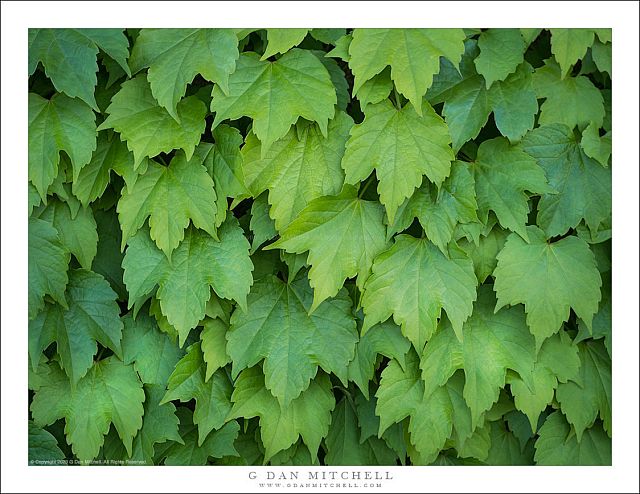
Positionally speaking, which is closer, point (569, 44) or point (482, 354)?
point (569, 44)

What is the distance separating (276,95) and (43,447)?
0.85 m

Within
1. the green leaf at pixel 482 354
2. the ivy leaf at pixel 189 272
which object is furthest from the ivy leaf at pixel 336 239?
the green leaf at pixel 482 354

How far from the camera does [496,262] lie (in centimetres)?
132

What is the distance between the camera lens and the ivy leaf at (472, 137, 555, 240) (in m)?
1.27

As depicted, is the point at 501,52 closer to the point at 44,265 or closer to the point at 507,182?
the point at 507,182

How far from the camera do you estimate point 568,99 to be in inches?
51.3

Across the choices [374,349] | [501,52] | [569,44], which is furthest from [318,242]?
[569,44]

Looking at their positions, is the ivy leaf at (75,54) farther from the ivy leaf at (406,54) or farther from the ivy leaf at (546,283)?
the ivy leaf at (546,283)

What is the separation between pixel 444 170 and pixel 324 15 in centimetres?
35

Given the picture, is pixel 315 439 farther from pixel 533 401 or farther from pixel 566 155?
pixel 566 155

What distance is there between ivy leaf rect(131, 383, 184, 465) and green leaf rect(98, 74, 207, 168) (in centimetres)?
50

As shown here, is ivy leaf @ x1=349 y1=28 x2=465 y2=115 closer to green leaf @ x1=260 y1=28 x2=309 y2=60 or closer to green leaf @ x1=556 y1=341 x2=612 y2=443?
green leaf @ x1=260 y1=28 x2=309 y2=60

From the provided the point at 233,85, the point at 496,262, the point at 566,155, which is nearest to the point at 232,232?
the point at 233,85

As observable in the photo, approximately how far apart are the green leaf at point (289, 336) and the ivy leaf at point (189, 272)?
0.22ft
